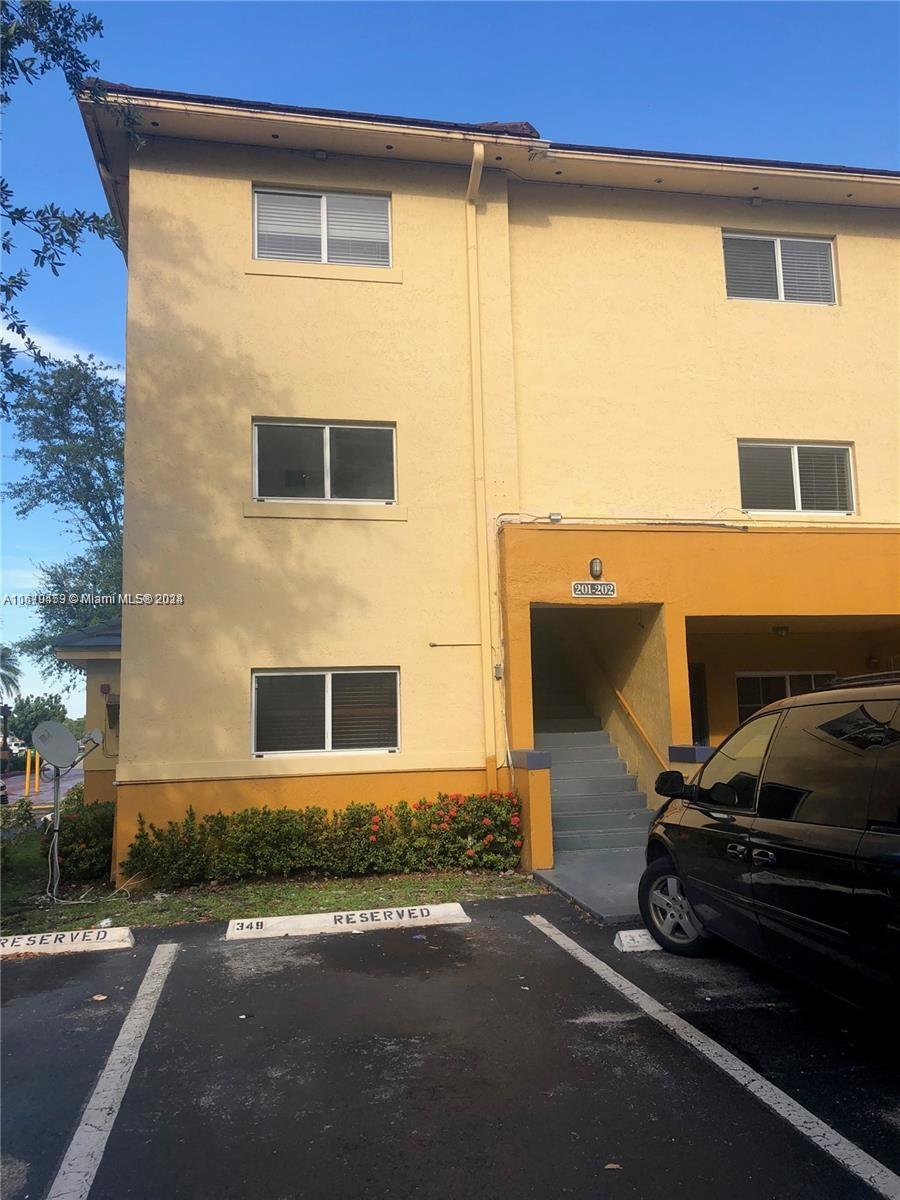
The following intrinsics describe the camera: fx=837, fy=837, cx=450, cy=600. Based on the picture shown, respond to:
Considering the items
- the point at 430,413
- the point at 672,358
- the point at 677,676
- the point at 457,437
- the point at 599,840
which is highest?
the point at 672,358

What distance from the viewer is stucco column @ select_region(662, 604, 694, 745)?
999cm

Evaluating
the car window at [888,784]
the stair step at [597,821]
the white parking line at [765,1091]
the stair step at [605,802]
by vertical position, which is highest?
the car window at [888,784]

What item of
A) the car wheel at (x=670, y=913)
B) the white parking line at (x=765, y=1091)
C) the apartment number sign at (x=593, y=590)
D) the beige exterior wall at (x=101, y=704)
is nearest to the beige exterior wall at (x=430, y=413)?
the apartment number sign at (x=593, y=590)

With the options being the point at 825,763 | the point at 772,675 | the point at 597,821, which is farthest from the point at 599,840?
the point at 825,763

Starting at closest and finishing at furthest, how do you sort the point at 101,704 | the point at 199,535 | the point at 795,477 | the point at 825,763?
the point at 825,763 → the point at 199,535 → the point at 795,477 → the point at 101,704

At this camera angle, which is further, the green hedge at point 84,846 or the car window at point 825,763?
the green hedge at point 84,846

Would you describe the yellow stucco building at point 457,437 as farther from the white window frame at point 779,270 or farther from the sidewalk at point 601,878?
the sidewalk at point 601,878

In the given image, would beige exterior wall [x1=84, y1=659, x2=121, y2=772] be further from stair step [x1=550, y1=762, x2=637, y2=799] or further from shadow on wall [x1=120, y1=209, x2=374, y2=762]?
stair step [x1=550, y1=762, x2=637, y2=799]

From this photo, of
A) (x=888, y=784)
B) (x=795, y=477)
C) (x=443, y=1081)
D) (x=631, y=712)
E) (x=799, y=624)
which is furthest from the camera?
(x=799, y=624)

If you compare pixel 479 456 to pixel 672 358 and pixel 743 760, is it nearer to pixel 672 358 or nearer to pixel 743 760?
pixel 672 358

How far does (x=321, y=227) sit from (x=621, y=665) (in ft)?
23.0

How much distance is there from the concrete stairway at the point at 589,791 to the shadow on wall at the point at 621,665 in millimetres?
206

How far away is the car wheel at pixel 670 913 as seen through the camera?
603 centimetres

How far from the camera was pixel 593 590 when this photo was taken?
33.5 feet
